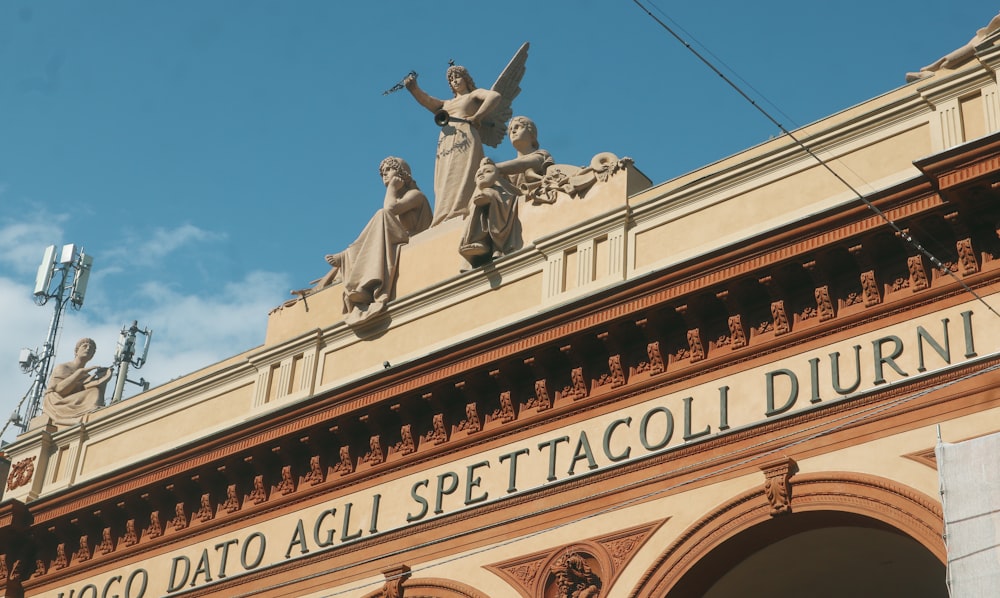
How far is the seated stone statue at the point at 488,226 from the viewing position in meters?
21.3

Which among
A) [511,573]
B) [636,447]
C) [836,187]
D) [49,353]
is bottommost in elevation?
[511,573]

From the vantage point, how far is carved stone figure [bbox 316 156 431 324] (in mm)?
22453

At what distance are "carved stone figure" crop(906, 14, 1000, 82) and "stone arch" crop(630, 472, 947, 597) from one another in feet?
16.0

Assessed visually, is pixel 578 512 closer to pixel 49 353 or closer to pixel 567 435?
pixel 567 435

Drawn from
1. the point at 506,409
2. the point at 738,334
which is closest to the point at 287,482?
the point at 506,409

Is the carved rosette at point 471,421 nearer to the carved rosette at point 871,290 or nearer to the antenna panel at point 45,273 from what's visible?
the carved rosette at point 871,290

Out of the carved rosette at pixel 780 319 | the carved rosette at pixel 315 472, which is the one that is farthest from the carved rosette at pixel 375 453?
the carved rosette at pixel 780 319

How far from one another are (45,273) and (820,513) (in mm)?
25767

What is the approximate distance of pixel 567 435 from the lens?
19.1 meters

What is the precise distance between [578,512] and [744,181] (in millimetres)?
4281

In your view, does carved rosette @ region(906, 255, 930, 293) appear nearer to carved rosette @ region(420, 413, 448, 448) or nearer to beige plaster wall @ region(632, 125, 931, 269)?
beige plaster wall @ region(632, 125, 931, 269)

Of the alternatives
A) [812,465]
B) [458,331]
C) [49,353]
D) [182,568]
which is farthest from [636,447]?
[49,353]

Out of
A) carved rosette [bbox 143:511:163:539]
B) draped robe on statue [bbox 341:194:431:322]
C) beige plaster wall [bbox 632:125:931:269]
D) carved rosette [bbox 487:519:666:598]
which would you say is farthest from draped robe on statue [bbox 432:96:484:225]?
carved rosette [bbox 487:519:666:598]

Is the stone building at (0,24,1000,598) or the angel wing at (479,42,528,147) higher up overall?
the angel wing at (479,42,528,147)
